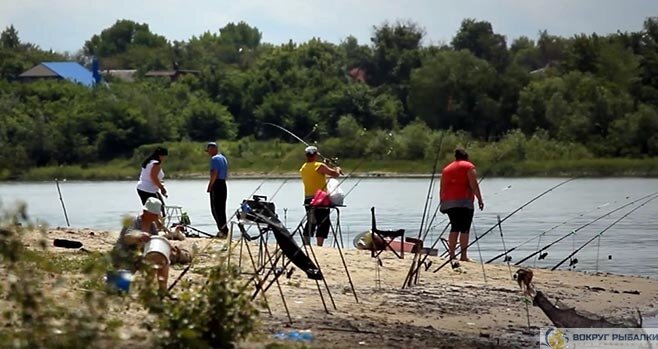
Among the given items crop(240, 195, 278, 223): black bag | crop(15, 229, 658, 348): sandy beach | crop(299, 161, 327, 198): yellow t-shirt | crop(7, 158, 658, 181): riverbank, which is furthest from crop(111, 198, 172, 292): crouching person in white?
crop(7, 158, 658, 181): riverbank

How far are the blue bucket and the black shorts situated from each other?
771cm

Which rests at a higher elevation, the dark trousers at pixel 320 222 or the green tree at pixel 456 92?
the green tree at pixel 456 92

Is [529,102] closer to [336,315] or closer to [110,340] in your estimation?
[336,315]

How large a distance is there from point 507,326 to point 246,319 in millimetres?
4450

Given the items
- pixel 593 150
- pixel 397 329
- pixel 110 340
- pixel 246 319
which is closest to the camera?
pixel 110 340

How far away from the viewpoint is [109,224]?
29.6 metres

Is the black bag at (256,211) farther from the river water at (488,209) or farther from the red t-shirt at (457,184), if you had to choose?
the red t-shirt at (457,184)

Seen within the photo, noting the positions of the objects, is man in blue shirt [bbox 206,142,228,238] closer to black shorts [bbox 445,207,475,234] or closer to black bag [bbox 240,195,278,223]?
black shorts [bbox 445,207,475,234]

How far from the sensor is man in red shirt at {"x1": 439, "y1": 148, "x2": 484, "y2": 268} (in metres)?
17.0

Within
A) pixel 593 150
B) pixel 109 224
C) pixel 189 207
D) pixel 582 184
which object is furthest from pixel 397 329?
pixel 593 150

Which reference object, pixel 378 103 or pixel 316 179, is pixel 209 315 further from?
pixel 378 103

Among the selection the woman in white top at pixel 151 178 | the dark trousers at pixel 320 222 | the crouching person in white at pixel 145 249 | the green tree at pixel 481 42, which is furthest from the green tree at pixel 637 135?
the crouching person in white at pixel 145 249

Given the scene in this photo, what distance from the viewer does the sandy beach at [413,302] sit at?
11.3 m

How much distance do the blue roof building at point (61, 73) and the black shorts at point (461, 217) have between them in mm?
75299
